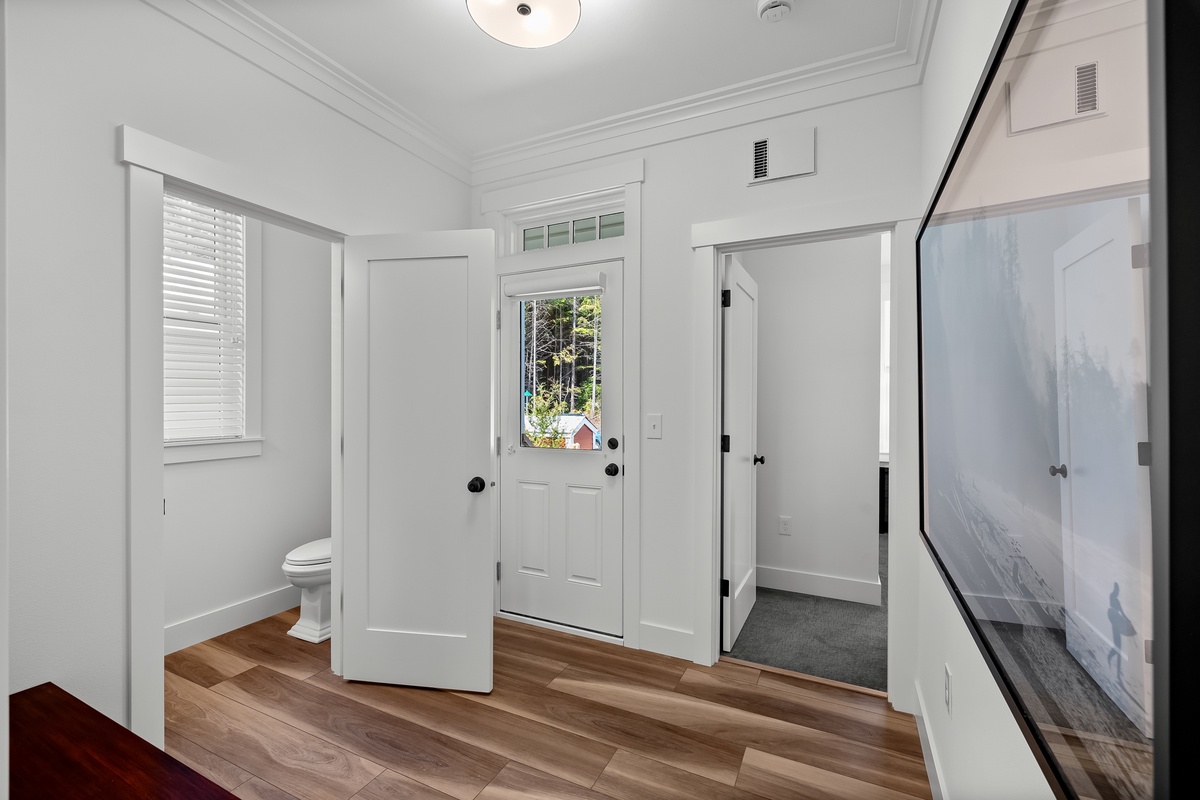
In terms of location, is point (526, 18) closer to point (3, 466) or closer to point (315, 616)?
point (3, 466)

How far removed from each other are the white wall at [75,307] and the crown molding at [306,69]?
2.8 inches

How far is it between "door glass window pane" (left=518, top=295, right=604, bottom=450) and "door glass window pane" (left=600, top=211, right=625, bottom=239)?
13.8 inches

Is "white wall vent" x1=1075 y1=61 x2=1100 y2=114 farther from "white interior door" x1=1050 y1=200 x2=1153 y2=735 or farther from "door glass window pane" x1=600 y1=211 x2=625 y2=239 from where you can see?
"door glass window pane" x1=600 y1=211 x2=625 y2=239

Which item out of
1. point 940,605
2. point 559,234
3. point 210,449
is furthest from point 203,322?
point 940,605

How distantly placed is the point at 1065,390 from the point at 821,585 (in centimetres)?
331

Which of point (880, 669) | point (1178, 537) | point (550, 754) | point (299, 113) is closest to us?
point (1178, 537)

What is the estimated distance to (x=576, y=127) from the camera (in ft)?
9.68

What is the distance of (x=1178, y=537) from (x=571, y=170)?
3.02 metres

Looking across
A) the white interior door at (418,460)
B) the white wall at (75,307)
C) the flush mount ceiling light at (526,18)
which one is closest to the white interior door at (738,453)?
the white interior door at (418,460)

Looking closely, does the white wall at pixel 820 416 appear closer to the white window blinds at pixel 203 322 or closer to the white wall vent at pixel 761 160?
the white wall vent at pixel 761 160

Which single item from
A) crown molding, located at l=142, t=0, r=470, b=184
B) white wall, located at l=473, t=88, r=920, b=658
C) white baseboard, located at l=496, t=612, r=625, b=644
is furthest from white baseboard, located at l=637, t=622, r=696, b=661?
crown molding, located at l=142, t=0, r=470, b=184

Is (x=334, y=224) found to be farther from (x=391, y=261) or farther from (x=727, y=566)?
(x=727, y=566)

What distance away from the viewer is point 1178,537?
0.43 metres

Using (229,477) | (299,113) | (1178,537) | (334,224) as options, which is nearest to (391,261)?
(334,224)
